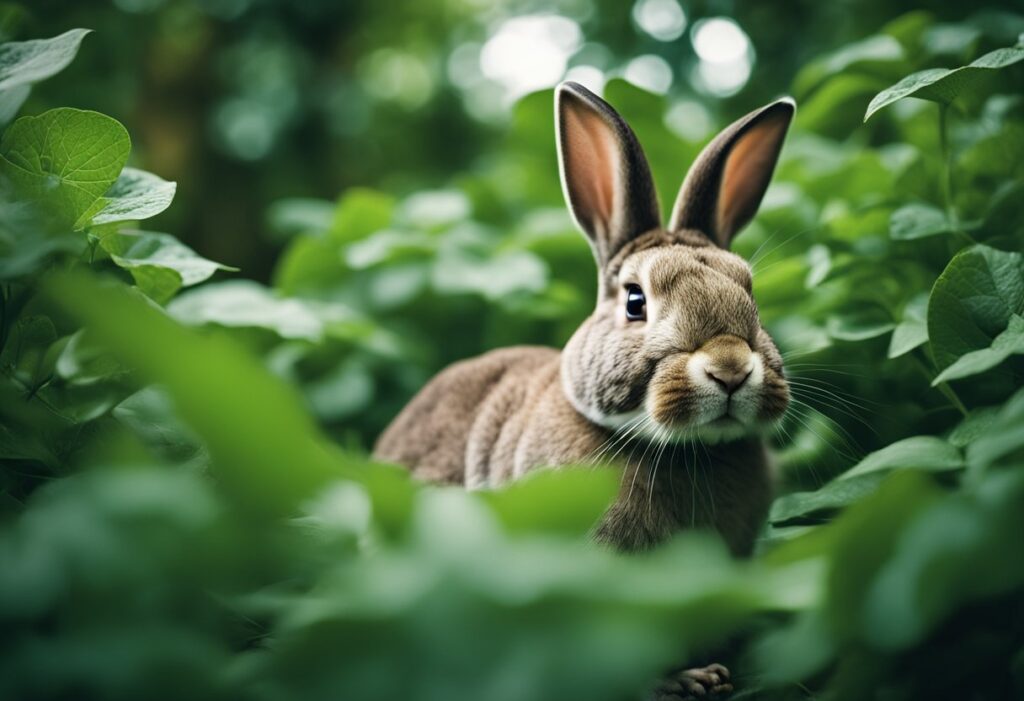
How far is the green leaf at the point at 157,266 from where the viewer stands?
6.03 ft

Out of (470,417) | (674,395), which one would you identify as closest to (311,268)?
(470,417)

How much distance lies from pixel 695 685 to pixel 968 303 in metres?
0.96

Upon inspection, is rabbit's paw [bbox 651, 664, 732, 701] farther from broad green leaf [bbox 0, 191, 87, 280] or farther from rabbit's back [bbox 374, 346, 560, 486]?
broad green leaf [bbox 0, 191, 87, 280]

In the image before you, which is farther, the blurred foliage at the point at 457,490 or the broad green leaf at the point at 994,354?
the broad green leaf at the point at 994,354

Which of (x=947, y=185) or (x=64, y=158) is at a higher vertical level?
(x=947, y=185)

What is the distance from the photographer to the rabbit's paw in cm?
162

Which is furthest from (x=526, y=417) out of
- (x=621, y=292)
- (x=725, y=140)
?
(x=725, y=140)

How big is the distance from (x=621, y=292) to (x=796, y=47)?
297cm

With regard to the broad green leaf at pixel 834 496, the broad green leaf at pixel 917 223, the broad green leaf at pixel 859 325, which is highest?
the broad green leaf at pixel 917 223

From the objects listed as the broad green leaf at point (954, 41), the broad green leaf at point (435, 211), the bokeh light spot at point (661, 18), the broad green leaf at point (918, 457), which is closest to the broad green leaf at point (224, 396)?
the broad green leaf at point (918, 457)

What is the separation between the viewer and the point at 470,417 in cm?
240

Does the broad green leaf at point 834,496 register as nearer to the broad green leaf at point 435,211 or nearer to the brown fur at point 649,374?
the brown fur at point 649,374

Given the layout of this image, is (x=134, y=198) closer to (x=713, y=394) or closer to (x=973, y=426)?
A: (x=713, y=394)

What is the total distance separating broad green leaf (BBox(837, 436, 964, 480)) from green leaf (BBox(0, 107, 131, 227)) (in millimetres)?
1608
